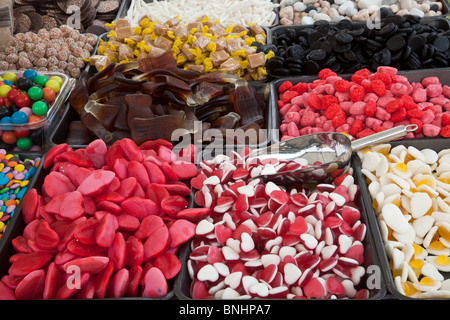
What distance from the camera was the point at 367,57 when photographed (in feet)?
7.04

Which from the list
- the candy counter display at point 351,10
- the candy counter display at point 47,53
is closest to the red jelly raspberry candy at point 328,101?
the candy counter display at point 351,10

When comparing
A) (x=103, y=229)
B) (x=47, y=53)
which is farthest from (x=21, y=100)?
(x=103, y=229)

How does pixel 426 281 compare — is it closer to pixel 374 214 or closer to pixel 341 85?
pixel 374 214

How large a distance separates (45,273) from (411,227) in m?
1.10

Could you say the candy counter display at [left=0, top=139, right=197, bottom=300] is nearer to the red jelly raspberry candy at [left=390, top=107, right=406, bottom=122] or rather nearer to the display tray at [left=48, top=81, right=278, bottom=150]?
the display tray at [left=48, top=81, right=278, bottom=150]

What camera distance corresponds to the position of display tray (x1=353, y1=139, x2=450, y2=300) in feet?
3.68

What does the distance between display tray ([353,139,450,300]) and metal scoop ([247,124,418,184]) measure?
0.05 m

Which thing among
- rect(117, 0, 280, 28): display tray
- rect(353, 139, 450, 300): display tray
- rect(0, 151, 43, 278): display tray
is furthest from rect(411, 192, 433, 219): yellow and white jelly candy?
rect(117, 0, 280, 28): display tray

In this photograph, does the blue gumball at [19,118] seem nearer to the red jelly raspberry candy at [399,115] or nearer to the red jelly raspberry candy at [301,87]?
the red jelly raspberry candy at [301,87]

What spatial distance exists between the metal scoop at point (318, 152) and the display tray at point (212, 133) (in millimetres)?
114

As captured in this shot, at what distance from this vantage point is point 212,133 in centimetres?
175

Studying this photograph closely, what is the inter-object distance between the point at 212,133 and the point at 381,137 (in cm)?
67

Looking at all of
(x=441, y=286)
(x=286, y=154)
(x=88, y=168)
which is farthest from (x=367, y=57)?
(x=88, y=168)
